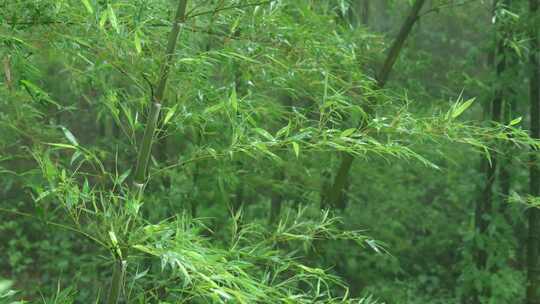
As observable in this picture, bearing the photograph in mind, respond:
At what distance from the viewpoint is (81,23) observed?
1.73 m

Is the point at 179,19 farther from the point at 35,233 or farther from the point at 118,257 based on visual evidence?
the point at 35,233

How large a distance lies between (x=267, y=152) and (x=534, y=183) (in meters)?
2.29

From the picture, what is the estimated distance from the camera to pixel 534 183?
10.8 feet

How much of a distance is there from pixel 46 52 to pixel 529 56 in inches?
97.7

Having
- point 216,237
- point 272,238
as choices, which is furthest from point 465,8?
point 272,238

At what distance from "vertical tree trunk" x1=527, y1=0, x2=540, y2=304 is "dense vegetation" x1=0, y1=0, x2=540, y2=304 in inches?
0.5

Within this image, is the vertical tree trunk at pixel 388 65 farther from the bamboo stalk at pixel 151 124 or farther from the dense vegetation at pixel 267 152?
the bamboo stalk at pixel 151 124

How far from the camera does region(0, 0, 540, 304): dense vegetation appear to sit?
158 centimetres

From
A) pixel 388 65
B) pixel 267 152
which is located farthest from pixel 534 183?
pixel 267 152

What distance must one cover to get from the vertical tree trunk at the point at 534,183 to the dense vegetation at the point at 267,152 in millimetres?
12

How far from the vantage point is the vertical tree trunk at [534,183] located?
320cm

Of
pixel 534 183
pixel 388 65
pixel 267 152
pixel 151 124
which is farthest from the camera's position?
pixel 534 183

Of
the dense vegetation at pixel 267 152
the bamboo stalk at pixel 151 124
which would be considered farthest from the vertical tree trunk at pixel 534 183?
the bamboo stalk at pixel 151 124

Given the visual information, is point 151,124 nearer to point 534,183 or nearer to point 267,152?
point 267,152
